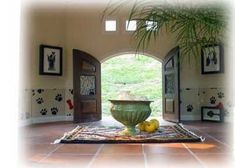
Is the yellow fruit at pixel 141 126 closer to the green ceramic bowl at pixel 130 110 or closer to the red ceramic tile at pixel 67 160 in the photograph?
the green ceramic bowl at pixel 130 110

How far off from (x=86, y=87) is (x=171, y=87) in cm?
174

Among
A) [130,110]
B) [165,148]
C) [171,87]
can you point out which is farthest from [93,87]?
[165,148]

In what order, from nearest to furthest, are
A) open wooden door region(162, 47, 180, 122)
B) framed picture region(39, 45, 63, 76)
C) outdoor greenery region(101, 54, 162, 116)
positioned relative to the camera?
1. open wooden door region(162, 47, 180, 122)
2. framed picture region(39, 45, 63, 76)
3. outdoor greenery region(101, 54, 162, 116)

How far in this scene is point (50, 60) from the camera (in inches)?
261

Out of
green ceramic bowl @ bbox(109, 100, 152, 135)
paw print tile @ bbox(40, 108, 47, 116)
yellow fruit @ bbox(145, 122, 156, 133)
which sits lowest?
yellow fruit @ bbox(145, 122, 156, 133)

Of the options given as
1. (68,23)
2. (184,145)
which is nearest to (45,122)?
(68,23)

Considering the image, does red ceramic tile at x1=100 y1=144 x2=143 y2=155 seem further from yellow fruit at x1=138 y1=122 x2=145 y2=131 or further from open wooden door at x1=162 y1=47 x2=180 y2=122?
open wooden door at x1=162 y1=47 x2=180 y2=122

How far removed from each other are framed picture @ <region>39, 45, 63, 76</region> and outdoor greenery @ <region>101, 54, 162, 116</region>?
2.45 metres

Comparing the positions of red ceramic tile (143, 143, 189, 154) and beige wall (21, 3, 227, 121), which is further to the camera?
beige wall (21, 3, 227, 121)

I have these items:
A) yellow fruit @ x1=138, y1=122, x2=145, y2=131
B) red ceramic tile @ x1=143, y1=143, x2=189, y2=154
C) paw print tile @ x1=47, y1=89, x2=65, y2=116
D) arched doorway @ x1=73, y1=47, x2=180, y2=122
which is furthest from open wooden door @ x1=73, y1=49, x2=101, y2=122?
red ceramic tile @ x1=143, y1=143, x2=189, y2=154

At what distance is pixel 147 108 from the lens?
12.4 feet

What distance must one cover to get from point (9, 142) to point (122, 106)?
2.92 metres

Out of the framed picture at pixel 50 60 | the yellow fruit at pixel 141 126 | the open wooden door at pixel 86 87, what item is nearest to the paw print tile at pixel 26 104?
the framed picture at pixel 50 60

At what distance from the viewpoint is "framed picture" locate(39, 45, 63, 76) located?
6465 mm
